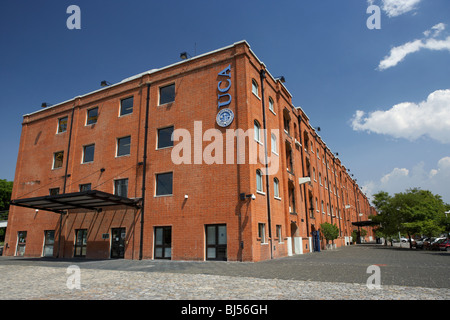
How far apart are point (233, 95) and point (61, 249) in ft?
59.7

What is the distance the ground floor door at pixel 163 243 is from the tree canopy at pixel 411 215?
26986mm

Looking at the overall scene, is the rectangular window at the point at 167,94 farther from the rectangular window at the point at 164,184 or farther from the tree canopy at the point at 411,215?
the tree canopy at the point at 411,215

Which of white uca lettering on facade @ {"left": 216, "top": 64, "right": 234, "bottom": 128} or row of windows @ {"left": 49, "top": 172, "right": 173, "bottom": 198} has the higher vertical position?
white uca lettering on facade @ {"left": 216, "top": 64, "right": 234, "bottom": 128}

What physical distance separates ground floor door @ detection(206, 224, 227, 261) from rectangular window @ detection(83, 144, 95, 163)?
12.9 metres

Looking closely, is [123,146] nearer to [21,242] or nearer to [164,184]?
[164,184]

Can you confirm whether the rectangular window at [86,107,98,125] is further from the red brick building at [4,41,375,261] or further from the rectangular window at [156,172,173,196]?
the rectangular window at [156,172,173,196]

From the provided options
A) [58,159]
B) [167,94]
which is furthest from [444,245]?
[58,159]

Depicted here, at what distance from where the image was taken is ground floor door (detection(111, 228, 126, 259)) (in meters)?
20.9

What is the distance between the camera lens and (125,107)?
24266mm
